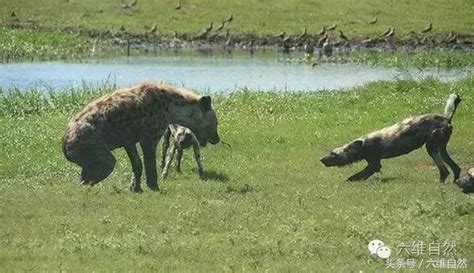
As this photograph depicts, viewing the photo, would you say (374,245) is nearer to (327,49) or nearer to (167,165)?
(167,165)

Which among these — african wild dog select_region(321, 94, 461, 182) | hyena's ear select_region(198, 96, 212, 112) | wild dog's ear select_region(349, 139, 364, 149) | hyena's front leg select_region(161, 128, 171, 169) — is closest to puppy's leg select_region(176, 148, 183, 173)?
hyena's front leg select_region(161, 128, 171, 169)

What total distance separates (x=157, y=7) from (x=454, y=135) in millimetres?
46029

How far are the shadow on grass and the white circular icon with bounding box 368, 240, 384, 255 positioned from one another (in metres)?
6.29

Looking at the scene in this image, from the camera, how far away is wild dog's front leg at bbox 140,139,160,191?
693 inches

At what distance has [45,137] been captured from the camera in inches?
926

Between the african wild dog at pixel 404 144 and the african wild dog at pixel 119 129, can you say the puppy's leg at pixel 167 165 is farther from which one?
the african wild dog at pixel 404 144

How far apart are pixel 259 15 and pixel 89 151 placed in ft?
160

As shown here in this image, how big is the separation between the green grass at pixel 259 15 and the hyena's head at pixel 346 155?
42459mm

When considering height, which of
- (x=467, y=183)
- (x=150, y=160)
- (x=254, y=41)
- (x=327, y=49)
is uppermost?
(x=467, y=183)

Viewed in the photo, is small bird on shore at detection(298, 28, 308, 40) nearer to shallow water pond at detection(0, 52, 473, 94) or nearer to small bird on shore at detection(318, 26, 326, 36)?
small bird on shore at detection(318, 26, 326, 36)

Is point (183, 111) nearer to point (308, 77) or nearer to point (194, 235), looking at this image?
point (194, 235)

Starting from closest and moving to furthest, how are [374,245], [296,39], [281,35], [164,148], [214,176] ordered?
[374,245] < [214,176] < [164,148] < [296,39] < [281,35]

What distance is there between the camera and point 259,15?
65.2m

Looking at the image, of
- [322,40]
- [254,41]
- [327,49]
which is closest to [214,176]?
[327,49]
